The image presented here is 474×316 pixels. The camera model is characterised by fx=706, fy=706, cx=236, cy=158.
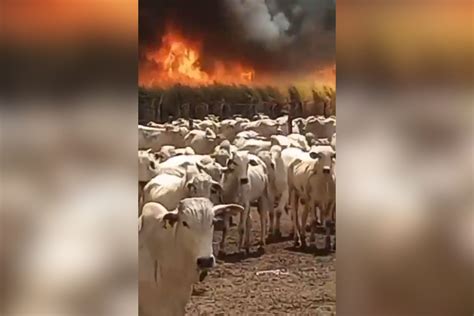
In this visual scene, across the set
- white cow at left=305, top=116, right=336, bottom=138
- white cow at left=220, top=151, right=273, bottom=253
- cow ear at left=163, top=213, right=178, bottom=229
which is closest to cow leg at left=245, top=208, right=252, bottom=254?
white cow at left=220, top=151, right=273, bottom=253

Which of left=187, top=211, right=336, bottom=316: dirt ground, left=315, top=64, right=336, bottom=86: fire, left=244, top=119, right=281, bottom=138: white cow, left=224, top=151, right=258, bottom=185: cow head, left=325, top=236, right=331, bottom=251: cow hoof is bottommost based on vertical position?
left=187, top=211, right=336, bottom=316: dirt ground

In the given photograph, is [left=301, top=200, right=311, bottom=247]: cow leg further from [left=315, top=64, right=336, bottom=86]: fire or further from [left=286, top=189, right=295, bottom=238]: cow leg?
[left=315, top=64, right=336, bottom=86]: fire

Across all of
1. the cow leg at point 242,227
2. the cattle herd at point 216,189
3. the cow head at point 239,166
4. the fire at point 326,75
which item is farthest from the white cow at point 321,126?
the cow leg at point 242,227

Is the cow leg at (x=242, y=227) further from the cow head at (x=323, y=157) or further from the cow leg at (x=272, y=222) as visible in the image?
the cow head at (x=323, y=157)

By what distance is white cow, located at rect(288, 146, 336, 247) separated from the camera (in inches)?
81.0

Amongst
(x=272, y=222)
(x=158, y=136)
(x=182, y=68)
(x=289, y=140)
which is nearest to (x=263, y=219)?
(x=272, y=222)

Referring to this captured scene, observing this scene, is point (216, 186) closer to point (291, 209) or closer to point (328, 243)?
point (291, 209)

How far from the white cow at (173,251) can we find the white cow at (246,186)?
4cm

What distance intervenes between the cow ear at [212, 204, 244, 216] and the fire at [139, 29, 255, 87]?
1.17 ft
